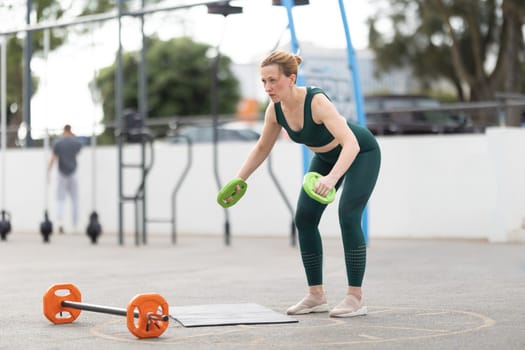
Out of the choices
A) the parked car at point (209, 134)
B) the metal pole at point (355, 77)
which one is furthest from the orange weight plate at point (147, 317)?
the parked car at point (209, 134)

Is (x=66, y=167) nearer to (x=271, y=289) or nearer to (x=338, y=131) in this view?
(x=271, y=289)

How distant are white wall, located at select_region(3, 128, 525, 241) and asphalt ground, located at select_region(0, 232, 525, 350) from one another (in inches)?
22.9

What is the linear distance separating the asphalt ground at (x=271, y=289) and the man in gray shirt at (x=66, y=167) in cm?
169

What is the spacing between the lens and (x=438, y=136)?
15203 mm

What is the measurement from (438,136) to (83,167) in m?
6.20

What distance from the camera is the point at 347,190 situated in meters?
7.02

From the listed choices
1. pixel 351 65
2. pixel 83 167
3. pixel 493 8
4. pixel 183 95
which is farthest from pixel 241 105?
pixel 351 65

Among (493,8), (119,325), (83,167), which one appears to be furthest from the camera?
(493,8)

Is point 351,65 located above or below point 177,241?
above

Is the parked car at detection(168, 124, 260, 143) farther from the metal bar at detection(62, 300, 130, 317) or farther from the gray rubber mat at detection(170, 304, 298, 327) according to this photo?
the metal bar at detection(62, 300, 130, 317)

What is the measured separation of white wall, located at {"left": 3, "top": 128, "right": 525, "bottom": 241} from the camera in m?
14.3

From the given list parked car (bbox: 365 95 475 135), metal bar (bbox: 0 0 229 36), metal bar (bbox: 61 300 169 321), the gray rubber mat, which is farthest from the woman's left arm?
parked car (bbox: 365 95 475 135)

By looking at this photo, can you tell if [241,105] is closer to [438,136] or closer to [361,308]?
[438,136]

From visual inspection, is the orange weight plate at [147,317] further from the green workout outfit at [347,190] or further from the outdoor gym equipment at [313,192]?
the green workout outfit at [347,190]
